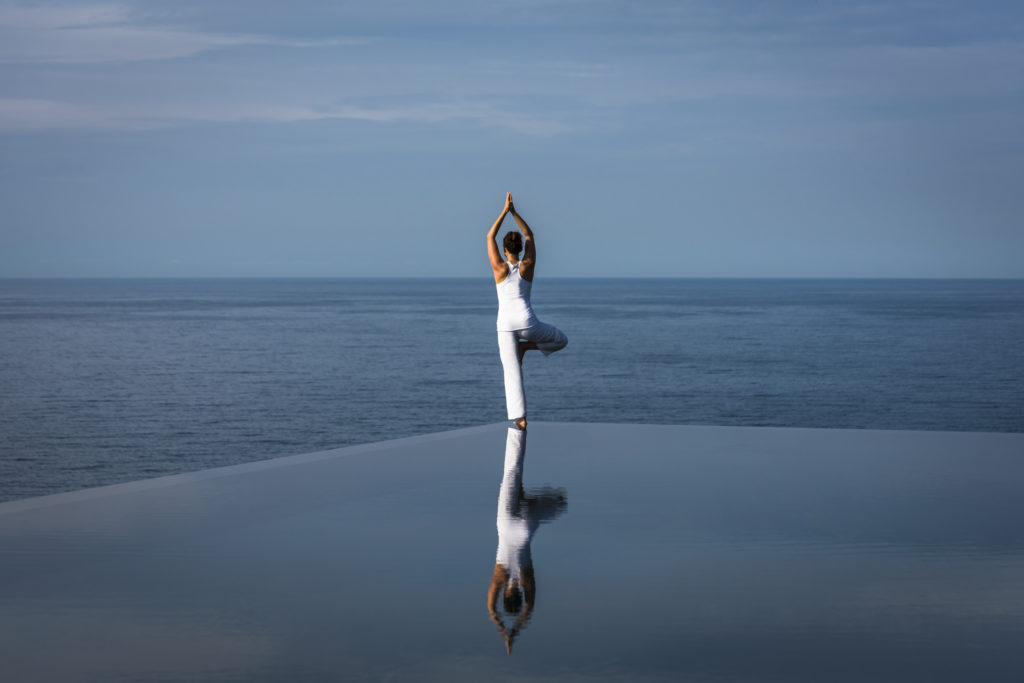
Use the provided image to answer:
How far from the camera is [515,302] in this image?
10211 millimetres

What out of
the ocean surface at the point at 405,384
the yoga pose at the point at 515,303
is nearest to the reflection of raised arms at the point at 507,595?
the yoga pose at the point at 515,303

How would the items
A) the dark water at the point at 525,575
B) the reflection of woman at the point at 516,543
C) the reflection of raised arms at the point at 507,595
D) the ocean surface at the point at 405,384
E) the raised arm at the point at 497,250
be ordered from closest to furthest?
1. the dark water at the point at 525,575
2. the reflection of raised arms at the point at 507,595
3. the reflection of woman at the point at 516,543
4. the raised arm at the point at 497,250
5. the ocean surface at the point at 405,384

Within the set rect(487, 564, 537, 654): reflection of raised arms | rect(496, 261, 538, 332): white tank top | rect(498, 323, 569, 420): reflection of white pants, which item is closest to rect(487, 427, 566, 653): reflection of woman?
rect(487, 564, 537, 654): reflection of raised arms

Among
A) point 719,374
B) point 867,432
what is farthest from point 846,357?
point 867,432

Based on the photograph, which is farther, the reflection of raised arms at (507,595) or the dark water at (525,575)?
the reflection of raised arms at (507,595)

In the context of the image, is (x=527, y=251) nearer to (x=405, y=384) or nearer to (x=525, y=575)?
(x=525, y=575)

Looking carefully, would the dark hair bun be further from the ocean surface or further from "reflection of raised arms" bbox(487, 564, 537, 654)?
the ocean surface

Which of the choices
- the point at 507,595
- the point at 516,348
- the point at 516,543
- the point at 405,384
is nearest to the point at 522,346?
the point at 516,348

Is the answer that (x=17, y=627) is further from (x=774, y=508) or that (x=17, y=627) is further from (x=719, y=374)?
(x=719, y=374)

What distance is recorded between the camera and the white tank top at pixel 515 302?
1014 cm

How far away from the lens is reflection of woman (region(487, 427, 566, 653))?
4.35 meters

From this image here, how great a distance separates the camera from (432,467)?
8227 mm

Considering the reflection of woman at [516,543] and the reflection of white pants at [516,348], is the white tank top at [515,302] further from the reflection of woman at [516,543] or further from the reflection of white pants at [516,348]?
the reflection of woman at [516,543]

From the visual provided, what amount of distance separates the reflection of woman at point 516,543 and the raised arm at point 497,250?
223cm
